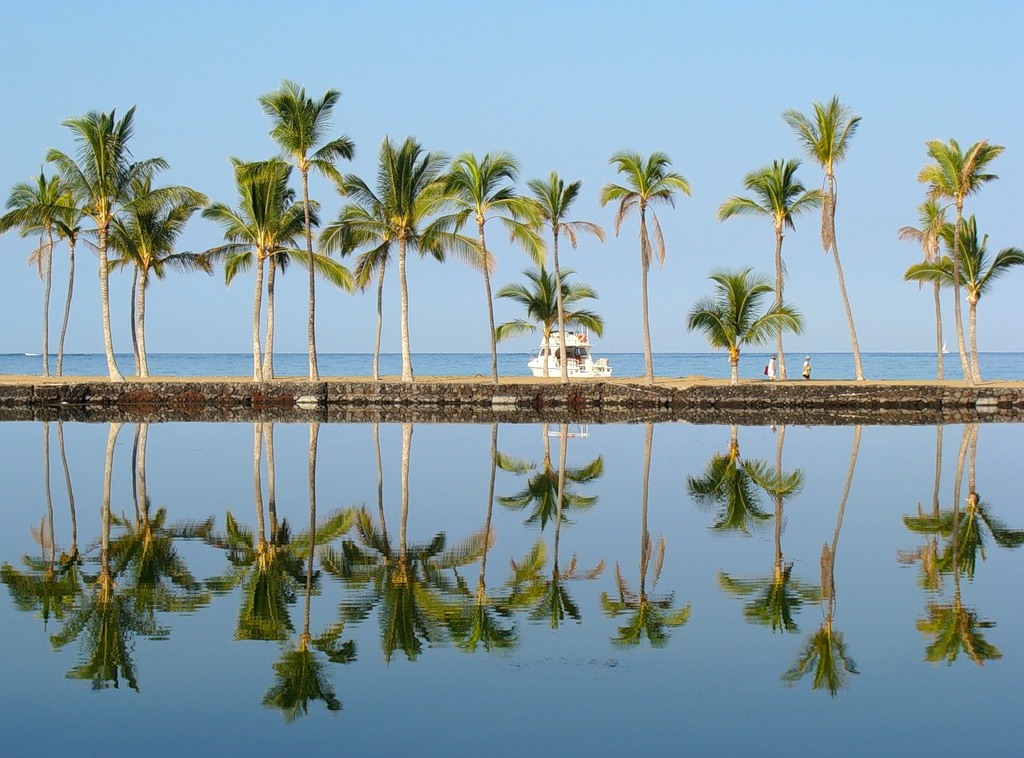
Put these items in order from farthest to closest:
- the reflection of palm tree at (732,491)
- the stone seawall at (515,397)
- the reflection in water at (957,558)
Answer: the stone seawall at (515,397) < the reflection of palm tree at (732,491) < the reflection in water at (957,558)

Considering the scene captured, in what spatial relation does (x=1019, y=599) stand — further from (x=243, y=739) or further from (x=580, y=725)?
(x=243, y=739)

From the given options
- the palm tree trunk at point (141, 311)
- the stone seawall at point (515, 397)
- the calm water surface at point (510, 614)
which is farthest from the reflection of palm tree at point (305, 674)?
the palm tree trunk at point (141, 311)

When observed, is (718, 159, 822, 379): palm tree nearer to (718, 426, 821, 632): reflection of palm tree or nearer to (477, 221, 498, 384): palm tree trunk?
(477, 221, 498, 384): palm tree trunk

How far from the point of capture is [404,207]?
40094mm

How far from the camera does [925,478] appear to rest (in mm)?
18547

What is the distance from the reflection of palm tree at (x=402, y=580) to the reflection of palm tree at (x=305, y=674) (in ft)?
1.04

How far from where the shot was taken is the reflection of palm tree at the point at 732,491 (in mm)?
13984

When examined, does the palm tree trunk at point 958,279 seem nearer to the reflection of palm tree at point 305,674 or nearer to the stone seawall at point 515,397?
the stone seawall at point 515,397

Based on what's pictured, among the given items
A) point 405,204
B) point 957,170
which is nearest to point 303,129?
point 405,204

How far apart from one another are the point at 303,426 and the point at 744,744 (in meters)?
24.2

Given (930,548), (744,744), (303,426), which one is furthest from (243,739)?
(303,426)

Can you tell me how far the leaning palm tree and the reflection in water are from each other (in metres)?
23.4

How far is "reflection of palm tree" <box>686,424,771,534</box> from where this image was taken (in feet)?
45.9

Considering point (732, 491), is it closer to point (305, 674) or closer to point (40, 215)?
point (305, 674)
